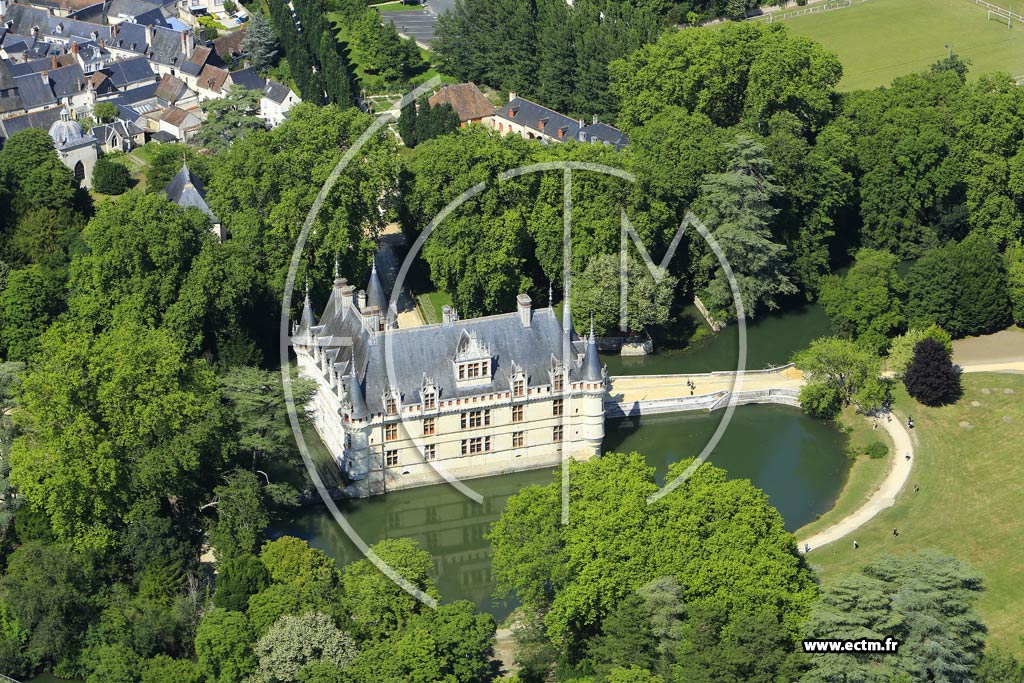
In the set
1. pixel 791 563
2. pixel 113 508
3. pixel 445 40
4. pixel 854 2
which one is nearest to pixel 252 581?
pixel 113 508

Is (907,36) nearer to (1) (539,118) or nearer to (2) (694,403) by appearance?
(1) (539,118)

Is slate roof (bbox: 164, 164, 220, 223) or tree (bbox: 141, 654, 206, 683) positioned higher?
slate roof (bbox: 164, 164, 220, 223)

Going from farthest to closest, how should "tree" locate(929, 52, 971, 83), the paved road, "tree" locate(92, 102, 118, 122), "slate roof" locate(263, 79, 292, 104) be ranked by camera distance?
the paved road
"tree" locate(92, 102, 118, 122)
"slate roof" locate(263, 79, 292, 104)
"tree" locate(929, 52, 971, 83)

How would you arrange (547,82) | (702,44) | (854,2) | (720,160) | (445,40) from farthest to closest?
(854,2)
(445,40)
(547,82)
(702,44)
(720,160)

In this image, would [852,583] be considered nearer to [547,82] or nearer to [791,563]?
[791,563]

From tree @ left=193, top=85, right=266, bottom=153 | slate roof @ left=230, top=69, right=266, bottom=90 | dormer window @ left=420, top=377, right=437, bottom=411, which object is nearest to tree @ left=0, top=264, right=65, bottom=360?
dormer window @ left=420, top=377, right=437, bottom=411

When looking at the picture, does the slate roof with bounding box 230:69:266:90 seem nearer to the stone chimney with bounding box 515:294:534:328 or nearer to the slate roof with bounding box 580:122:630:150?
the slate roof with bounding box 580:122:630:150
